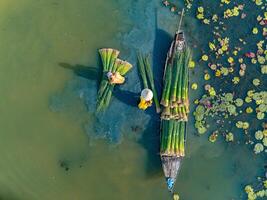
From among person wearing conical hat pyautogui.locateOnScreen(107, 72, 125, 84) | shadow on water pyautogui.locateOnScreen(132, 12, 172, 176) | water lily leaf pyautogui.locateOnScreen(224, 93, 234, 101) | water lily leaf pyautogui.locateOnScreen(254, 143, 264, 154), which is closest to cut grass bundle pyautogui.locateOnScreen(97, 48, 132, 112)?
person wearing conical hat pyautogui.locateOnScreen(107, 72, 125, 84)

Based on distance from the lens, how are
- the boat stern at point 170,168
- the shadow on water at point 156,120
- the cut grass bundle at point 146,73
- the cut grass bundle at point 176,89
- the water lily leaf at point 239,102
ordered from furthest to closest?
the water lily leaf at point 239,102 → the cut grass bundle at point 146,73 → the shadow on water at point 156,120 → the cut grass bundle at point 176,89 → the boat stern at point 170,168

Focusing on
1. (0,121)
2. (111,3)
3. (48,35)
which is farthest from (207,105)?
(0,121)

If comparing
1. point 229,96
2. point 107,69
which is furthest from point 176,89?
point 107,69

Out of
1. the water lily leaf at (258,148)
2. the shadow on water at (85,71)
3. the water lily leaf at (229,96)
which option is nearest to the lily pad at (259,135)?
the water lily leaf at (258,148)


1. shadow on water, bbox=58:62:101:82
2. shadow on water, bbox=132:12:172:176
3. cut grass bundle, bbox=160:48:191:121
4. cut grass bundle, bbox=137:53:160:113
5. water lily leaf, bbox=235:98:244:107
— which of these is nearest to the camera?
cut grass bundle, bbox=160:48:191:121

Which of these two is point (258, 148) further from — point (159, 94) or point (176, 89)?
point (159, 94)

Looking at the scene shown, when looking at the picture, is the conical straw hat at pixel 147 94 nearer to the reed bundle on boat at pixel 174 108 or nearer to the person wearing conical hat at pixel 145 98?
the person wearing conical hat at pixel 145 98

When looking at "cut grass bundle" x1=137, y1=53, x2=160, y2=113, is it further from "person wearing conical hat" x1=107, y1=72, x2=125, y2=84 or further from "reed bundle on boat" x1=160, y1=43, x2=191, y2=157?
"person wearing conical hat" x1=107, y1=72, x2=125, y2=84
